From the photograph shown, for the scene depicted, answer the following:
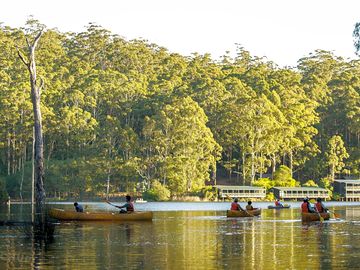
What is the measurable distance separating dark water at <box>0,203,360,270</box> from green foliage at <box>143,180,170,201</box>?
61.3m

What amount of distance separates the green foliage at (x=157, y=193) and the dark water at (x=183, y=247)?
6132 cm

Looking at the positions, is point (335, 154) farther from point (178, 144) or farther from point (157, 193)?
point (157, 193)

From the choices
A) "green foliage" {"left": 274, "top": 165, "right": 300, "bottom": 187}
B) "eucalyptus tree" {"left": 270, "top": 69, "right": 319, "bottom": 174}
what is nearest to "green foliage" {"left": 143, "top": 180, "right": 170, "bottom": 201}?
"green foliage" {"left": 274, "top": 165, "right": 300, "bottom": 187}

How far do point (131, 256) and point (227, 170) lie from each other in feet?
340

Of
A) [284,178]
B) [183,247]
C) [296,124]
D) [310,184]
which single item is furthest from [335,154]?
[183,247]

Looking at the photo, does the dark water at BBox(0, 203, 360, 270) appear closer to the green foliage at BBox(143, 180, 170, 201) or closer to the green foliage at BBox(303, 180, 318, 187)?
the green foliage at BBox(143, 180, 170, 201)

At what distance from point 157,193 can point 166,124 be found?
9.00 meters

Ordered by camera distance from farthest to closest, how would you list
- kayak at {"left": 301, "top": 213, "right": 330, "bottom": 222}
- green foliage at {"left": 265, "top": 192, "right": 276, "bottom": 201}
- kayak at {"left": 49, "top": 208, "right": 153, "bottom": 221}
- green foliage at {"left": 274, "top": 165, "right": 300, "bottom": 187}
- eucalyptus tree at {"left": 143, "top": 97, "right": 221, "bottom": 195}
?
green foliage at {"left": 274, "top": 165, "right": 300, "bottom": 187}, green foliage at {"left": 265, "top": 192, "right": 276, "bottom": 201}, eucalyptus tree at {"left": 143, "top": 97, "right": 221, "bottom": 195}, kayak at {"left": 301, "top": 213, "right": 330, "bottom": 222}, kayak at {"left": 49, "top": 208, "right": 153, "bottom": 221}

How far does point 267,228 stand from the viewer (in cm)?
4675

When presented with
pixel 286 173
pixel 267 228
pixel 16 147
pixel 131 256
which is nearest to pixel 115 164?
pixel 16 147

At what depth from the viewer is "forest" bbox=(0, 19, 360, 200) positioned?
368 feet

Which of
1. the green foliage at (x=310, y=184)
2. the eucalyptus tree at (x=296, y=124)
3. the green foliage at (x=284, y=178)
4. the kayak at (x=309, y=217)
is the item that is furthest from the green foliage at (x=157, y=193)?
the kayak at (x=309, y=217)

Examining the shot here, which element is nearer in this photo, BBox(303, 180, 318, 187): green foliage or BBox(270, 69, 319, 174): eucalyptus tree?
BBox(303, 180, 318, 187): green foliage

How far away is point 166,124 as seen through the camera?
11269 centimetres
